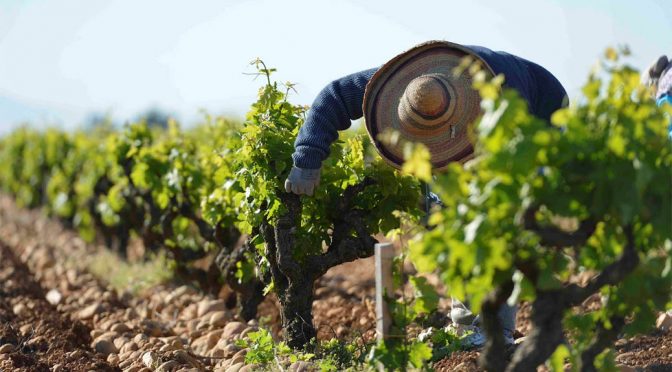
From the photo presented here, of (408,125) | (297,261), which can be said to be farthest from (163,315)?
(408,125)

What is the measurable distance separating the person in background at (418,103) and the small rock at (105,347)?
182 cm

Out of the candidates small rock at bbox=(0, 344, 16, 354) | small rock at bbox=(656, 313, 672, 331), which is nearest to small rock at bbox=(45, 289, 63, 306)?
small rock at bbox=(0, 344, 16, 354)

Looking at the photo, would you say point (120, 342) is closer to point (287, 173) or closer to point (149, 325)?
point (149, 325)

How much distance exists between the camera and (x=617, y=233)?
9.50 ft

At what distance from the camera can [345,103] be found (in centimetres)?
431

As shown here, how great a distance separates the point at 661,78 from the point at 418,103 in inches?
66.9

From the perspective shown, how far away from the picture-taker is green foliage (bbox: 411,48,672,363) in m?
2.70

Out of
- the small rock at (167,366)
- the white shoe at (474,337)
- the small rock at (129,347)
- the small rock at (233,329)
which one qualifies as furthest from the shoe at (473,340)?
the small rock at (129,347)

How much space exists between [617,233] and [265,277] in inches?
94.2

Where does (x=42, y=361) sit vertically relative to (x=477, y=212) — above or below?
below

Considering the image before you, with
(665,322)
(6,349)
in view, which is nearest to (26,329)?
(6,349)

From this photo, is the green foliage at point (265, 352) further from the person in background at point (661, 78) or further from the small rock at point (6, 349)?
the person in background at point (661, 78)

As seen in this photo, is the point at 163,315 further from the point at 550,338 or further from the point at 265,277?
the point at 550,338

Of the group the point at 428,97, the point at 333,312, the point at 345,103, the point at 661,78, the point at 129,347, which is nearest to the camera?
the point at 428,97
